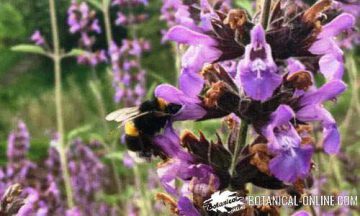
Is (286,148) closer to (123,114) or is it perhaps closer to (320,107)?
(320,107)

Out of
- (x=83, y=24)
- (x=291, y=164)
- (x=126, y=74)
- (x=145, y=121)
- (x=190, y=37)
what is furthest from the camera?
(x=126, y=74)

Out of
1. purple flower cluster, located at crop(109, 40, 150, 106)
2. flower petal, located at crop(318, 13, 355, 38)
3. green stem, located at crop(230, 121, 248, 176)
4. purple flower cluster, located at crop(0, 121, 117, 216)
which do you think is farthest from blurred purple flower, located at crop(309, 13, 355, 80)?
purple flower cluster, located at crop(109, 40, 150, 106)

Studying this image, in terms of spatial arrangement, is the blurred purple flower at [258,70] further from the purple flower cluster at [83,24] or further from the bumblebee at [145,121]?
the purple flower cluster at [83,24]

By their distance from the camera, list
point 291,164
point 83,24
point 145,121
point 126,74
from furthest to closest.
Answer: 1. point 126,74
2. point 83,24
3. point 145,121
4. point 291,164

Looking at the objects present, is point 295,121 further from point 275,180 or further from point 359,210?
point 359,210

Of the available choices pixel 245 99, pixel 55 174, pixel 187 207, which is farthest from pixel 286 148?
pixel 55 174

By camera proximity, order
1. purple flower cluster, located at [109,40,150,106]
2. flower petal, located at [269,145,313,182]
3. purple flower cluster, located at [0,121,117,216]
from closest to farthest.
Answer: flower petal, located at [269,145,313,182] < purple flower cluster, located at [0,121,117,216] < purple flower cluster, located at [109,40,150,106]

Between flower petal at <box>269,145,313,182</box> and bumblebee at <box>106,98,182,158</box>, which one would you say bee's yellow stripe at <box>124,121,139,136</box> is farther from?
flower petal at <box>269,145,313,182</box>
